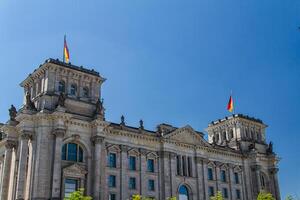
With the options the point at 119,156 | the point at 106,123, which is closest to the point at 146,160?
the point at 119,156

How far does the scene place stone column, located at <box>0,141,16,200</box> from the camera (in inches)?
2456

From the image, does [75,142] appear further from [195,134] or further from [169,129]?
[195,134]

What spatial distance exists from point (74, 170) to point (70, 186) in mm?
2307

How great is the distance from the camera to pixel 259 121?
309 feet

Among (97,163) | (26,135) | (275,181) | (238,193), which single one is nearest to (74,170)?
(97,163)

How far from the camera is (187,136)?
251ft

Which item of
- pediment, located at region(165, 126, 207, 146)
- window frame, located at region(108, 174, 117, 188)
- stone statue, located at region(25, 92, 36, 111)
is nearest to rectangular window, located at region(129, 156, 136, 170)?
window frame, located at region(108, 174, 117, 188)

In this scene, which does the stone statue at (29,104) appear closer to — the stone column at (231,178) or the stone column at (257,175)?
the stone column at (231,178)

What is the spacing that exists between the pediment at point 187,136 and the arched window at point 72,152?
17.7m

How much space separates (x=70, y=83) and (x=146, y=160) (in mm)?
17938

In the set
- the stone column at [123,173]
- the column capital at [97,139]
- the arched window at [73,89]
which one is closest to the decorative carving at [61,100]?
the arched window at [73,89]

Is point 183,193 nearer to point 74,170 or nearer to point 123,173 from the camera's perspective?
point 123,173

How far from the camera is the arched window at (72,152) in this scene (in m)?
59.9

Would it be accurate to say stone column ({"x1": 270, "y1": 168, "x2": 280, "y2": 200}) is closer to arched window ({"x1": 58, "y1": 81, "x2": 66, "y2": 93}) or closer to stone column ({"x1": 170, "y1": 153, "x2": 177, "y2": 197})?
stone column ({"x1": 170, "y1": 153, "x2": 177, "y2": 197})
